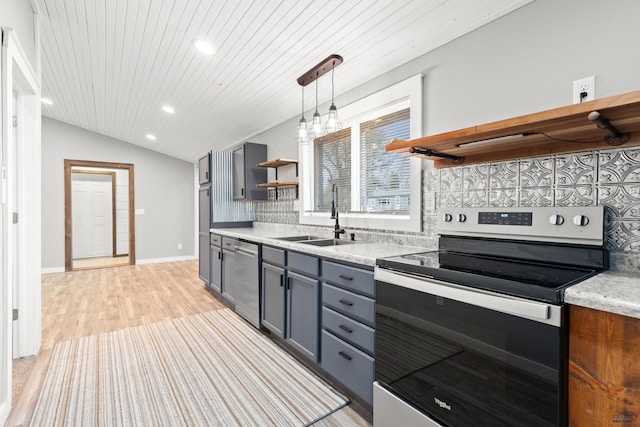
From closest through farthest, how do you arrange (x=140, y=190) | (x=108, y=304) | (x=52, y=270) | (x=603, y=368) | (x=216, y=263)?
(x=603, y=368) → (x=108, y=304) → (x=216, y=263) → (x=52, y=270) → (x=140, y=190)

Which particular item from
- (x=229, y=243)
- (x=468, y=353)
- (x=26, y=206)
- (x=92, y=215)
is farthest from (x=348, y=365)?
(x=92, y=215)

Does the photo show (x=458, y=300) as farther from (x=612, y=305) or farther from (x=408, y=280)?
(x=612, y=305)

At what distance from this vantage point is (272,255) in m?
2.54

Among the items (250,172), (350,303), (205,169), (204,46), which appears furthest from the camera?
(205,169)

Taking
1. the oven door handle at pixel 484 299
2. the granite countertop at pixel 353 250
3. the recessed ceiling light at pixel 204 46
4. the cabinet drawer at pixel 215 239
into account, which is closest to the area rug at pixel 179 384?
the granite countertop at pixel 353 250

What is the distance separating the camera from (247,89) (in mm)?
3068

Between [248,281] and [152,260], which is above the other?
[248,281]

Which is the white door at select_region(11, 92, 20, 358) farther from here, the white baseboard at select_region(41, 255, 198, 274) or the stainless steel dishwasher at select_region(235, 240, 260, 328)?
the white baseboard at select_region(41, 255, 198, 274)

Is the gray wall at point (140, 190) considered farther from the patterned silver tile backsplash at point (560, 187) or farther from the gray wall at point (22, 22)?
the patterned silver tile backsplash at point (560, 187)

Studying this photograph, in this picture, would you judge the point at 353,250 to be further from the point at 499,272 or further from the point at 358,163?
the point at 358,163

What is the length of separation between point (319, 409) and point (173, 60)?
302 cm

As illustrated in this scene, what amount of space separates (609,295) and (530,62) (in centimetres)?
124

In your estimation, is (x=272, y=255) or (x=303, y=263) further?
(x=272, y=255)

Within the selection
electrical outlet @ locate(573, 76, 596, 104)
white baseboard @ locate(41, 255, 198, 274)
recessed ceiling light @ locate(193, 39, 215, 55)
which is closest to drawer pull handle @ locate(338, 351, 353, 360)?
electrical outlet @ locate(573, 76, 596, 104)
